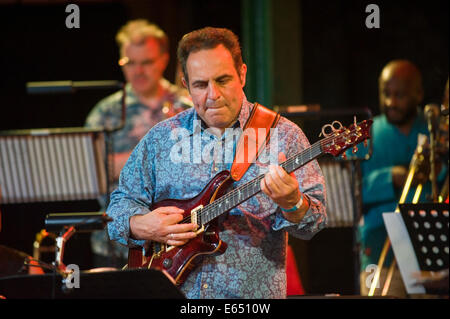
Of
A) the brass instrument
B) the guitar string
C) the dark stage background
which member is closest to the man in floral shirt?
the dark stage background

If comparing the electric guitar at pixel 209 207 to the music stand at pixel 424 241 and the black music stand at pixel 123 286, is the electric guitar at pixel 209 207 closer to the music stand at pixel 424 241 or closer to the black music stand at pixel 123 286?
the black music stand at pixel 123 286

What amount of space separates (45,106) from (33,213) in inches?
37.7

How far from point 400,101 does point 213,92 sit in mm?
2201

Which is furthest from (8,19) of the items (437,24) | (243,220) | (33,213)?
(243,220)

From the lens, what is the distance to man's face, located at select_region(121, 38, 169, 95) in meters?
5.44

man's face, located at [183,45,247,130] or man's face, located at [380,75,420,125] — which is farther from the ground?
man's face, located at [183,45,247,130]

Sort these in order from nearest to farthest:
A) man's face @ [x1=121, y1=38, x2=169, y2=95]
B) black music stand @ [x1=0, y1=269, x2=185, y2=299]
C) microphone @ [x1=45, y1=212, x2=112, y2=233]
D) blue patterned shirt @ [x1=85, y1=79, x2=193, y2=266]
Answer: black music stand @ [x1=0, y1=269, x2=185, y2=299] < microphone @ [x1=45, y1=212, x2=112, y2=233] < blue patterned shirt @ [x1=85, y1=79, x2=193, y2=266] < man's face @ [x1=121, y1=38, x2=169, y2=95]

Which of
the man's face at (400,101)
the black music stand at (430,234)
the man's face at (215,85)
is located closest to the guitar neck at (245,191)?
the man's face at (215,85)

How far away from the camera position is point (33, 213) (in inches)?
235

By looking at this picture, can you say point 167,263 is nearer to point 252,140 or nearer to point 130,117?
point 252,140

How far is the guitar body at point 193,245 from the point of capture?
3.05 meters

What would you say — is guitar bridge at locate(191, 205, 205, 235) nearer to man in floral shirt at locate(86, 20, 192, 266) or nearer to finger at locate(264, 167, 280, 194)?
finger at locate(264, 167, 280, 194)

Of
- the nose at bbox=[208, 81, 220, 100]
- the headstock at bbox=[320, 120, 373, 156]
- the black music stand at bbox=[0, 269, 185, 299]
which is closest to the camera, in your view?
the black music stand at bbox=[0, 269, 185, 299]
